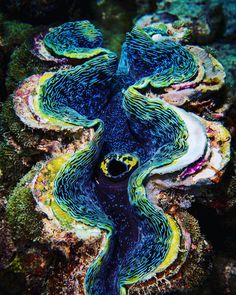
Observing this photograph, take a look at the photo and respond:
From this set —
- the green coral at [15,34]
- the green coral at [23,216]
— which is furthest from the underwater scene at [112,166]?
the green coral at [15,34]

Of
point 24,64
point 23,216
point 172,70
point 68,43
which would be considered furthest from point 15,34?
point 23,216

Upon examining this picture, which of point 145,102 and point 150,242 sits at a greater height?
point 145,102

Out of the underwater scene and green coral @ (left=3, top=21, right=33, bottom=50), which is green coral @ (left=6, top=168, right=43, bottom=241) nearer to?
the underwater scene

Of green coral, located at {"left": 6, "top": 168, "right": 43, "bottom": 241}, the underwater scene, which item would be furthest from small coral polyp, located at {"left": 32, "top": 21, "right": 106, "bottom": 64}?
green coral, located at {"left": 6, "top": 168, "right": 43, "bottom": 241}

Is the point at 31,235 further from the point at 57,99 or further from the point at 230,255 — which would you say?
the point at 230,255

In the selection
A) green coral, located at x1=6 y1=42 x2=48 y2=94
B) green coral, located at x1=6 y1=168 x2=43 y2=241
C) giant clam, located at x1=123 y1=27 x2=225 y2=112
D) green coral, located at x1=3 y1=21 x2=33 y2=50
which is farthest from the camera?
green coral, located at x1=3 y1=21 x2=33 y2=50

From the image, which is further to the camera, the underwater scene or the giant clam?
the giant clam

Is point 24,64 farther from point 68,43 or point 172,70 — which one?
point 172,70

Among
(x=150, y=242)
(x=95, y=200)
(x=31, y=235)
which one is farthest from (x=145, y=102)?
(x=31, y=235)
